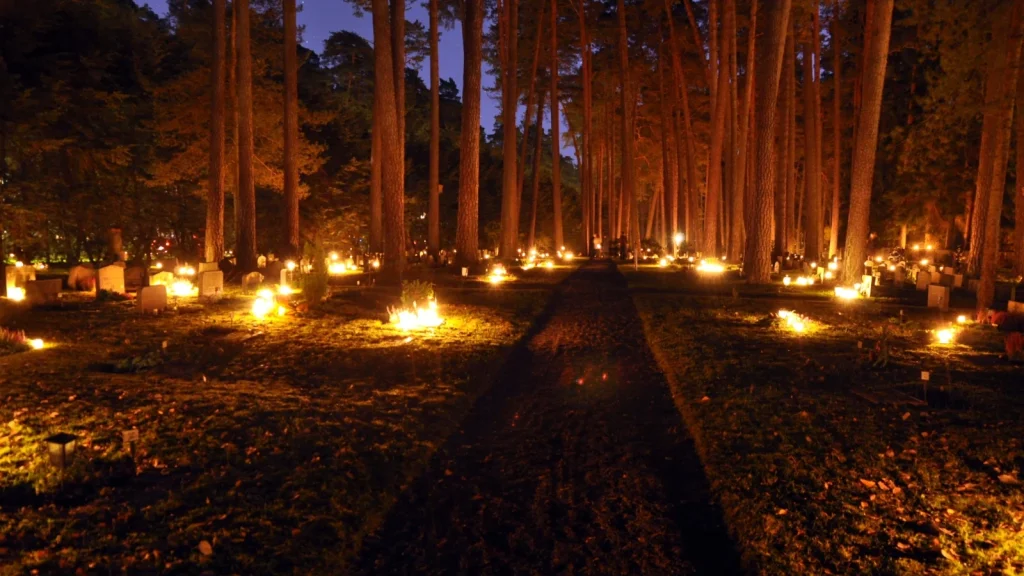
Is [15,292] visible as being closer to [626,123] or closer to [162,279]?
[162,279]

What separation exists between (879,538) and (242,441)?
17.9 ft

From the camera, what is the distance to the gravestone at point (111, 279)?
54.0ft

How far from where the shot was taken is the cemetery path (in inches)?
181

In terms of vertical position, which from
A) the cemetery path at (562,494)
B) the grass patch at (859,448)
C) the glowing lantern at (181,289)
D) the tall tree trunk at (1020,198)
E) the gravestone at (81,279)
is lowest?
the cemetery path at (562,494)

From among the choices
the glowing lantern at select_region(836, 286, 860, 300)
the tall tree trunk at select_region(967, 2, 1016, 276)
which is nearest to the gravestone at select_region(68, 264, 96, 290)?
the glowing lantern at select_region(836, 286, 860, 300)

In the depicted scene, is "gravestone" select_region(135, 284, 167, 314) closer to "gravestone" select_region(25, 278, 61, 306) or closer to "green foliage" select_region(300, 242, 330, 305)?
"gravestone" select_region(25, 278, 61, 306)

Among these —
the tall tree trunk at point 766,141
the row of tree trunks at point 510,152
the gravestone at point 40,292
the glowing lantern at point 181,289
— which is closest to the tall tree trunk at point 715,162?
the tall tree trunk at point 766,141

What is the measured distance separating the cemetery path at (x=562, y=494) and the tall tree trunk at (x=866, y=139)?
13.4 meters

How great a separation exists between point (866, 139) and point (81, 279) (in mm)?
22941

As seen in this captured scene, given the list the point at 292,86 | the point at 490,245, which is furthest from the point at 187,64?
the point at 490,245

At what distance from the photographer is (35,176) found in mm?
21688

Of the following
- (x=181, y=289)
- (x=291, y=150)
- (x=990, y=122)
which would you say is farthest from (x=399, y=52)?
(x=990, y=122)

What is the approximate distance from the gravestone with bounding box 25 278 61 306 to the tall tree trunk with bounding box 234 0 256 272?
7870mm

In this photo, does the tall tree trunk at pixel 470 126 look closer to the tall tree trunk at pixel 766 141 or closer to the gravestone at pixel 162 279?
the tall tree trunk at pixel 766 141
